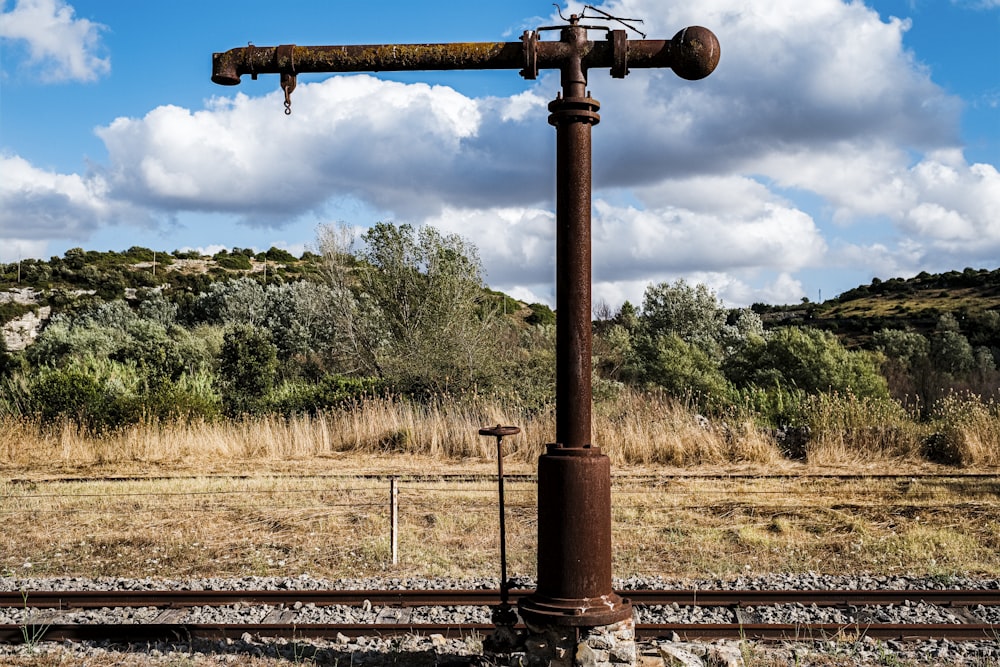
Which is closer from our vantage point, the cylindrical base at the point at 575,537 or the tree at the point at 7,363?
the cylindrical base at the point at 575,537

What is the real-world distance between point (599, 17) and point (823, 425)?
11674 mm

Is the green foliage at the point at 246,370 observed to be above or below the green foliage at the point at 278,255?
below

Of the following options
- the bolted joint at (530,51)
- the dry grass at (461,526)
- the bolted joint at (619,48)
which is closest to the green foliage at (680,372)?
the dry grass at (461,526)

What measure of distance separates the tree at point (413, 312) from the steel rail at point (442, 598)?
14.0m

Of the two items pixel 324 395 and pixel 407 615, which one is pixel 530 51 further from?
pixel 324 395

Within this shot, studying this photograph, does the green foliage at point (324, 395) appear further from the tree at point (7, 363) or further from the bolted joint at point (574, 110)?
the bolted joint at point (574, 110)

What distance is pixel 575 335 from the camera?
5258mm

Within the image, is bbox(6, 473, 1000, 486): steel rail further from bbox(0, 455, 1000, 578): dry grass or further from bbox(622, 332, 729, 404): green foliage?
bbox(622, 332, 729, 404): green foliage

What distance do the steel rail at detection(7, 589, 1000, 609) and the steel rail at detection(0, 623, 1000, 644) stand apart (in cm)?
58

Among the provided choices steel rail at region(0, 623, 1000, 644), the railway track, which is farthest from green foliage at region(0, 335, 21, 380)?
steel rail at region(0, 623, 1000, 644)

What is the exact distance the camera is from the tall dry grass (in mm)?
15102

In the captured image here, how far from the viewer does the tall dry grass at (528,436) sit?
15.1 metres

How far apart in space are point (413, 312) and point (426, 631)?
18.6 m

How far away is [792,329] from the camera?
2317 cm
